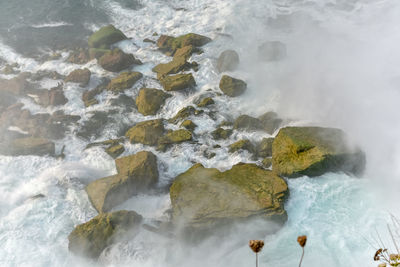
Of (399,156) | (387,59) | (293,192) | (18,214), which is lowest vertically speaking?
(18,214)

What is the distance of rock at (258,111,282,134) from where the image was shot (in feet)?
46.8

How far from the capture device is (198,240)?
981cm

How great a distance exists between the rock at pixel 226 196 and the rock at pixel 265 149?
125cm

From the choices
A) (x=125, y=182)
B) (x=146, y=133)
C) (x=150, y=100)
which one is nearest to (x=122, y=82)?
(x=150, y=100)

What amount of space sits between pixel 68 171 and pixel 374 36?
68.6 feet

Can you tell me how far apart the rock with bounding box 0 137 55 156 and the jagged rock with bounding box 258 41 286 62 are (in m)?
13.4

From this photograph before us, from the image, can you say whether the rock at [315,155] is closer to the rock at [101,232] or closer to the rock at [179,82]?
the rock at [101,232]

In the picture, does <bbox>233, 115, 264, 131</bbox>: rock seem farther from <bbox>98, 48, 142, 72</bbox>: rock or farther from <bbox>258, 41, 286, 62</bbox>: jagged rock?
<bbox>98, 48, 142, 72</bbox>: rock

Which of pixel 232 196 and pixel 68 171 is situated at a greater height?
pixel 232 196

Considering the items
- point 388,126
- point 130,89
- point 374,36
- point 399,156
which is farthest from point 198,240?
point 374,36

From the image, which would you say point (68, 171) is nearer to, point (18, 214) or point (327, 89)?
point (18, 214)

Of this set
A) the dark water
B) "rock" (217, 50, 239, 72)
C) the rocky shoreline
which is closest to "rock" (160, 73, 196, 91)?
the rocky shoreline

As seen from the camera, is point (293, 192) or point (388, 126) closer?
point (293, 192)

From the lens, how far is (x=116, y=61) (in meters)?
18.8
